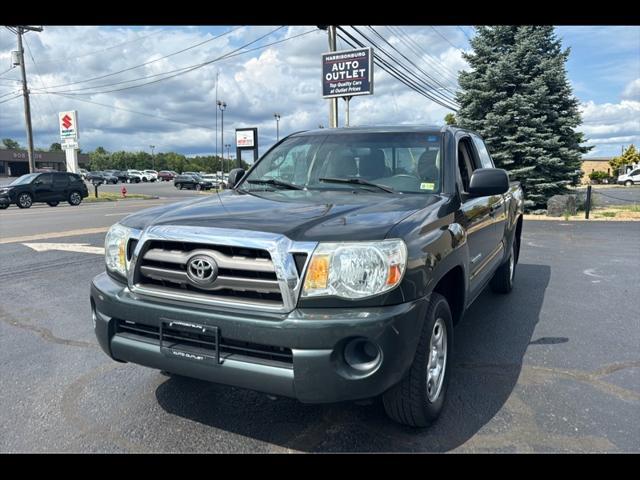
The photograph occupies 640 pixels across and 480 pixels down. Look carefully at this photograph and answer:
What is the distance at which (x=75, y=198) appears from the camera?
24500mm

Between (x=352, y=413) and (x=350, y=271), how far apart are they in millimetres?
1134

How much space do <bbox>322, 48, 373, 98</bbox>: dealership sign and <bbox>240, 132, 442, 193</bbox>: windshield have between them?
19783 mm

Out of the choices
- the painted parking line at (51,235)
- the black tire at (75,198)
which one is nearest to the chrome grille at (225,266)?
the painted parking line at (51,235)

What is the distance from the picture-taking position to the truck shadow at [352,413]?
107 inches

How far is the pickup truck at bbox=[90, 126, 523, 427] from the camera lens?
2311mm

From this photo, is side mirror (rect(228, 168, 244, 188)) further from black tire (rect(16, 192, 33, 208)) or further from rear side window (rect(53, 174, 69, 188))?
rear side window (rect(53, 174, 69, 188))

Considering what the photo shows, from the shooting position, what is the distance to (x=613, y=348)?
13.5ft

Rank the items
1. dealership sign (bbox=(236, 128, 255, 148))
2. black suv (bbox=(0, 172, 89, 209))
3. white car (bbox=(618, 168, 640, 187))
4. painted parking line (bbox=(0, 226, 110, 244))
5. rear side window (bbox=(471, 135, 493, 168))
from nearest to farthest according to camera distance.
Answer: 1. rear side window (bbox=(471, 135, 493, 168))
2. painted parking line (bbox=(0, 226, 110, 244))
3. black suv (bbox=(0, 172, 89, 209))
4. dealership sign (bbox=(236, 128, 255, 148))
5. white car (bbox=(618, 168, 640, 187))

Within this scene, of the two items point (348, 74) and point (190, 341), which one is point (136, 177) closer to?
point (348, 74)

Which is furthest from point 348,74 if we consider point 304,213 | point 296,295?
point 296,295

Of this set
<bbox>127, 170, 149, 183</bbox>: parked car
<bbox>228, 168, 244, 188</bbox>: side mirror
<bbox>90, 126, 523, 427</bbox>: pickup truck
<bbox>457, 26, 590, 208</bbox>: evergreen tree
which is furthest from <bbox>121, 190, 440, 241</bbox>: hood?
<bbox>127, 170, 149, 183</bbox>: parked car

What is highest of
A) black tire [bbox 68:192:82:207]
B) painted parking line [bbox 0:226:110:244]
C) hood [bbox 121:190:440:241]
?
hood [bbox 121:190:440:241]

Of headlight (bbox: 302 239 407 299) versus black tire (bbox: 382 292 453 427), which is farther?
black tire (bbox: 382 292 453 427)
